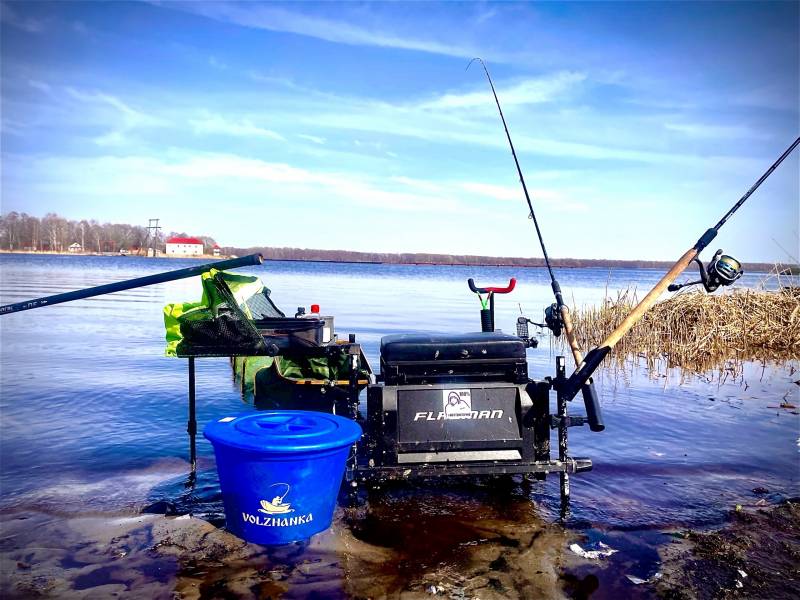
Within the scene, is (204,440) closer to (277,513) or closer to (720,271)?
(277,513)

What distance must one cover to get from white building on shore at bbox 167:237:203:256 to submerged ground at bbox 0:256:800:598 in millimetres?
124350

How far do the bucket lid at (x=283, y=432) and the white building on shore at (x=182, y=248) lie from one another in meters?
129

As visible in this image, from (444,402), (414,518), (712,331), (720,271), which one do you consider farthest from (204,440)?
(712,331)

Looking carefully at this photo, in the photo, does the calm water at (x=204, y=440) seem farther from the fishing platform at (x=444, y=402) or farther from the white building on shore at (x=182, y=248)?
the white building on shore at (x=182, y=248)

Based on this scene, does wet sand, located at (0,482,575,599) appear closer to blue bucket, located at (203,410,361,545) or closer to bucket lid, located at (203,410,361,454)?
blue bucket, located at (203,410,361,545)

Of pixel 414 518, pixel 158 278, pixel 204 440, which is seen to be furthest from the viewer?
pixel 204 440

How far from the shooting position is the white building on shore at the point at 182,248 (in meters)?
125

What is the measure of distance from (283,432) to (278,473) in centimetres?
25

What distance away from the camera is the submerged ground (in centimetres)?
333

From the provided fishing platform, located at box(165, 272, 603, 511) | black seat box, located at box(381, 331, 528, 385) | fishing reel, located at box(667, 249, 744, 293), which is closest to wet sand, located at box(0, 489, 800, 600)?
fishing platform, located at box(165, 272, 603, 511)

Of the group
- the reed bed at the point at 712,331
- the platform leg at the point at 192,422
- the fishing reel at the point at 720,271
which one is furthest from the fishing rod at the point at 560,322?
the reed bed at the point at 712,331

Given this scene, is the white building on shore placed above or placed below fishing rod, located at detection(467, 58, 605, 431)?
above

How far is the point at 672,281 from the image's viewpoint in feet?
13.6

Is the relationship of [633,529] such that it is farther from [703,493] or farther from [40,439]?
[40,439]
